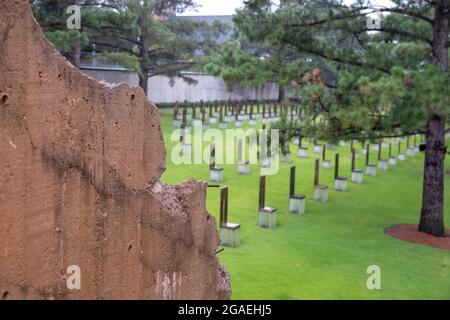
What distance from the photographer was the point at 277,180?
14.9 meters

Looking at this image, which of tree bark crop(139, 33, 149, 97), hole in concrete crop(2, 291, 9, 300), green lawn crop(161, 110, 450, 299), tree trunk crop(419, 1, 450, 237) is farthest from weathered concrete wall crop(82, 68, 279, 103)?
hole in concrete crop(2, 291, 9, 300)

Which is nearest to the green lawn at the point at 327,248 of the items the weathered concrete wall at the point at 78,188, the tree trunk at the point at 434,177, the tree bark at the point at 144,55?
A: the tree trunk at the point at 434,177

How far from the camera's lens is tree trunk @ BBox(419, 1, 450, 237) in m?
10.3

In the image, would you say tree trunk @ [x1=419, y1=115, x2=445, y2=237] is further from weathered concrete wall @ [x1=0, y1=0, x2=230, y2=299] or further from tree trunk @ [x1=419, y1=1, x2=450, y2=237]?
weathered concrete wall @ [x1=0, y1=0, x2=230, y2=299]

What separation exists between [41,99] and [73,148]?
34cm

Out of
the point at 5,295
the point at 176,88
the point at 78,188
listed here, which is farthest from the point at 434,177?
the point at 176,88

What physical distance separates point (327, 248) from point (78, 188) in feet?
21.4

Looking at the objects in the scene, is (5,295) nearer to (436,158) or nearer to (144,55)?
(436,158)

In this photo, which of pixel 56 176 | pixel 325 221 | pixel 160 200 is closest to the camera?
pixel 56 176

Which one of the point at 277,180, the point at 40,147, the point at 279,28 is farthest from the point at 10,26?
the point at 277,180

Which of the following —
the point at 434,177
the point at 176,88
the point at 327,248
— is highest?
the point at 176,88

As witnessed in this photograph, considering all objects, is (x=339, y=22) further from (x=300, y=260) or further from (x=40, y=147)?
(x=40, y=147)

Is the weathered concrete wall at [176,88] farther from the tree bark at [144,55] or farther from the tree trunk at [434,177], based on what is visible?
the tree trunk at [434,177]

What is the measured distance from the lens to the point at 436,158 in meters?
10.5
